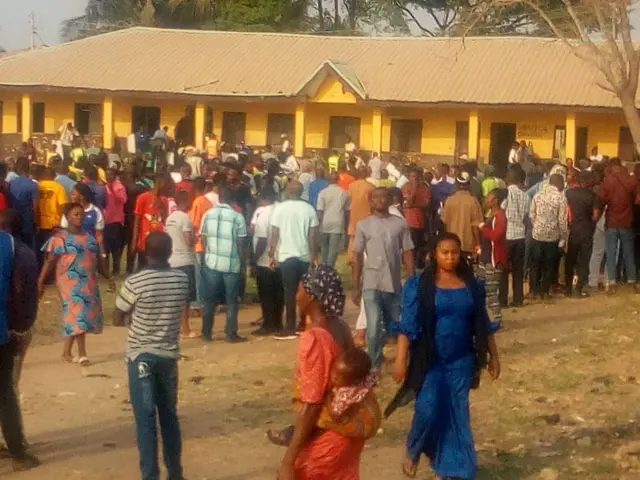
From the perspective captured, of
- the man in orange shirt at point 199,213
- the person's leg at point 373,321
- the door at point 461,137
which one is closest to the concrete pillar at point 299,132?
the door at point 461,137

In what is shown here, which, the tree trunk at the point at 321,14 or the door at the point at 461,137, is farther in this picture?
the tree trunk at the point at 321,14

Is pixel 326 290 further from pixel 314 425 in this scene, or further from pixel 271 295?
pixel 271 295

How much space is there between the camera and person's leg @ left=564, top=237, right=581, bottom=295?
16.8m

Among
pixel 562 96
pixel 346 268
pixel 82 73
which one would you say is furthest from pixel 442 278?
pixel 82 73

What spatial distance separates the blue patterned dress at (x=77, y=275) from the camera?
36.3 feet

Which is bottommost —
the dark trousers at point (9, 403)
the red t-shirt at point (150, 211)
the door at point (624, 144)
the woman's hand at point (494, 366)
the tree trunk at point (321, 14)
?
the dark trousers at point (9, 403)

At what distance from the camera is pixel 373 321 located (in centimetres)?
1064

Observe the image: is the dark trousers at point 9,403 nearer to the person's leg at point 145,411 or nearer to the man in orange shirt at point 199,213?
the person's leg at point 145,411

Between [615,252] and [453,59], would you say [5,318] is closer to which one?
[615,252]

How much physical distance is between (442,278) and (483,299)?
0.27 metres

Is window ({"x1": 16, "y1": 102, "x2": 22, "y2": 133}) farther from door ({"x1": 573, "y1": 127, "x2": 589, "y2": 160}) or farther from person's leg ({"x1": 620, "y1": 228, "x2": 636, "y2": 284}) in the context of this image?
person's leg ({"x1": 620, "y1": 228, "x2": 636, "y2": 284})

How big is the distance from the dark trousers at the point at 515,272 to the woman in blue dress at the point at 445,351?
864 cm

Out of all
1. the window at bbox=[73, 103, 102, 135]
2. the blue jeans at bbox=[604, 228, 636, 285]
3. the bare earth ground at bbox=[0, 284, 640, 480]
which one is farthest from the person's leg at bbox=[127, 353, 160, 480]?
the window at bbox=[73, 103, 102, 135]

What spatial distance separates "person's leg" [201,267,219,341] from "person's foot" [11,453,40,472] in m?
4.82
